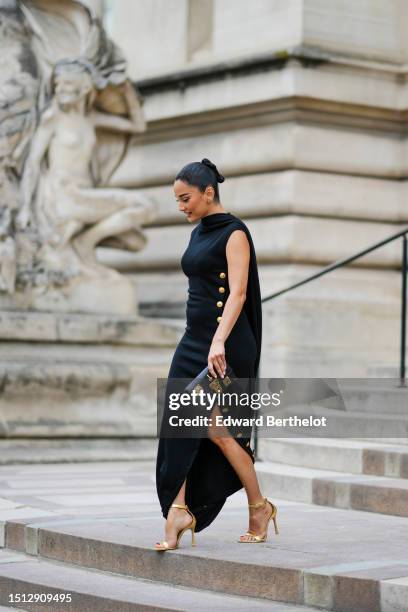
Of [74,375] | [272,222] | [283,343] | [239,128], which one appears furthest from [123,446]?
[239,128]

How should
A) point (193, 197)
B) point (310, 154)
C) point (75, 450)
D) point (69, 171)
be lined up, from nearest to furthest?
point (193, 197)
point (75, 450)
point (69, 171)
point (310, 154)

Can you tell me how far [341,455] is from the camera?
957 centimetres

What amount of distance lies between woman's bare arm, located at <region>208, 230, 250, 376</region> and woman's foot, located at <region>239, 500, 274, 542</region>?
75cm

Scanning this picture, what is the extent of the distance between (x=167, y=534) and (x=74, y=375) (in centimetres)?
561

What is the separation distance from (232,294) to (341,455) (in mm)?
2977

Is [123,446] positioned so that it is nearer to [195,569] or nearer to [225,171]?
[225,171]

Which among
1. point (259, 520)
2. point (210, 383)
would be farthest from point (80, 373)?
point (210, 383)

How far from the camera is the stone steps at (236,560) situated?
20.4 feet

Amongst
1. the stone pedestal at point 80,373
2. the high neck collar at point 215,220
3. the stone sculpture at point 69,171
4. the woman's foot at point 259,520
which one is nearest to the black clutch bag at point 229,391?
the woman's foot at point 259,520

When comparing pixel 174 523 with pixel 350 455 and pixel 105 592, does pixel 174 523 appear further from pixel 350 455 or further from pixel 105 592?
pixel 350 455

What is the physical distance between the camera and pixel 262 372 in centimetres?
1343

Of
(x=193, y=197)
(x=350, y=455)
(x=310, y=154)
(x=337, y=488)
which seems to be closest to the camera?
(x=193, y=197)

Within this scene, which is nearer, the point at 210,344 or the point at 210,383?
the point at 210,383

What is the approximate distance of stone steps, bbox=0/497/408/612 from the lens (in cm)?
623
